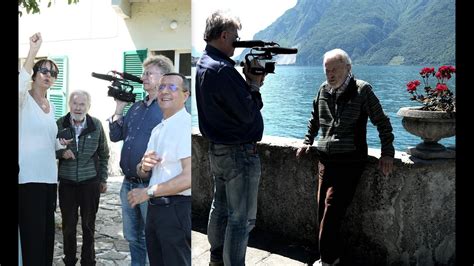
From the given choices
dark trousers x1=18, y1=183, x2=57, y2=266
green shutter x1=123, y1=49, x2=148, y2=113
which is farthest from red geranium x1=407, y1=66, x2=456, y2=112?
dark trousers x1=18, y1=183, x2=57, y2=266

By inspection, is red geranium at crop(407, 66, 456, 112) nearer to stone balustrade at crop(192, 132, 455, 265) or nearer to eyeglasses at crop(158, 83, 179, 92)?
stone balustrade at crop(192, 132, 455, 265)

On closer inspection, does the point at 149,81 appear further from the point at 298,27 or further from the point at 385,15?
the point at 385,15

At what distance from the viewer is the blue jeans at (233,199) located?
1646 mm

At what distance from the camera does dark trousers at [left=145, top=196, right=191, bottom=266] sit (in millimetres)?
1523

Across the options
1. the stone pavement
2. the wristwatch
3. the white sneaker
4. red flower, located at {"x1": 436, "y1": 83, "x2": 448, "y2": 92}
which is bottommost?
the white sneaker

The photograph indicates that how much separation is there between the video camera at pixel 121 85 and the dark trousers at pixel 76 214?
1.10 feet

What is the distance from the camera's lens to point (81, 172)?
162 centimetres

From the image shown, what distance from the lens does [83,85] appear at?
5.26 feet

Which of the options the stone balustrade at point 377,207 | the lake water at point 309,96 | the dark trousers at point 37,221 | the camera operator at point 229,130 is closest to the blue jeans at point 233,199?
the camera operator at point 229,130

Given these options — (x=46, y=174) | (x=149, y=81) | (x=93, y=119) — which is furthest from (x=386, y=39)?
(x=46, y=174)

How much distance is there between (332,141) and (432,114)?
16.2 inches

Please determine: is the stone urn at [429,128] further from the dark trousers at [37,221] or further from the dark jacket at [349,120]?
the dark trousers at [37,221]

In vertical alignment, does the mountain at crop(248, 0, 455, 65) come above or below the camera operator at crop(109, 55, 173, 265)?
above

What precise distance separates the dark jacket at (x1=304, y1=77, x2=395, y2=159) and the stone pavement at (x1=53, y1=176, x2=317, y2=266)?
18.5 inches
